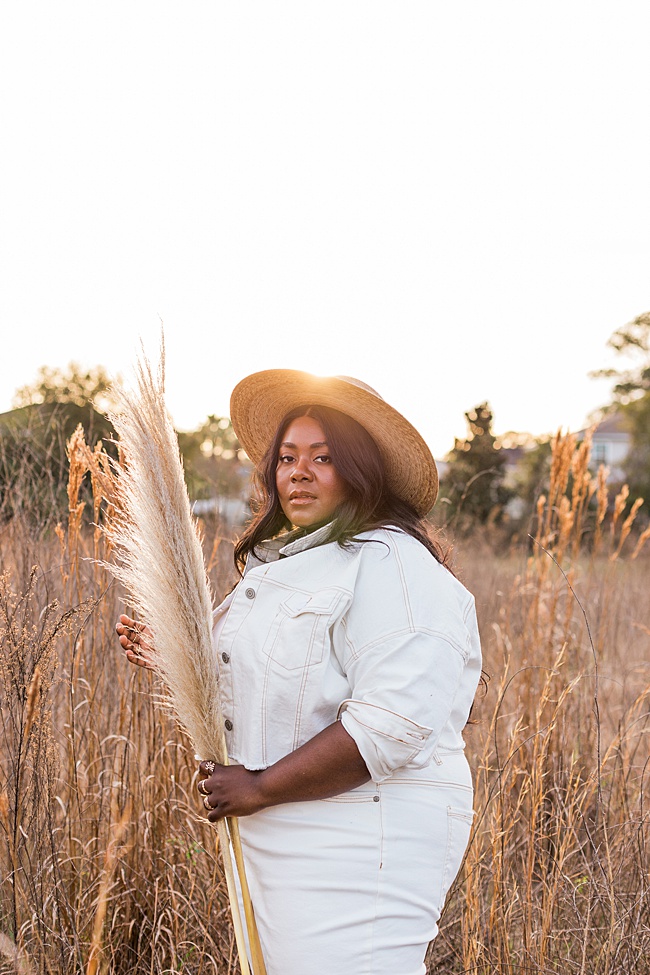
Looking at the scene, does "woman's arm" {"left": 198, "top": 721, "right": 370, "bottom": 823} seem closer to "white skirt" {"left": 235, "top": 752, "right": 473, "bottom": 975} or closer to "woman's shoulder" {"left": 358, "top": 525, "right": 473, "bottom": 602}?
"white skirt" {"left": 235, "top": 752, "right": 473, "bottom": 975}

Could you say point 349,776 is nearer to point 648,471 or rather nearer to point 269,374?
point 269,374

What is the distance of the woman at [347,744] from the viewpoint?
1757mm

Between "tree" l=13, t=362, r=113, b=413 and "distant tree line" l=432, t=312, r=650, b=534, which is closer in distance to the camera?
"tree" l=13, t=362, r=113, b=413

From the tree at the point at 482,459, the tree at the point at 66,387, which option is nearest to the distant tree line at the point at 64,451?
the tree at the point at 66,387

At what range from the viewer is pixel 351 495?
215cm

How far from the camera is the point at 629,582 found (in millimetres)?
7758

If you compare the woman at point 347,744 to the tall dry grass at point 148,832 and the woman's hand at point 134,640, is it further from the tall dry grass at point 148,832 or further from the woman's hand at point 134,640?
the tall dry grass at point 148,832

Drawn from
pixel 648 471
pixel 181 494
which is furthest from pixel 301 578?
pixel 648 471

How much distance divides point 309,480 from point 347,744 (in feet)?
2.14

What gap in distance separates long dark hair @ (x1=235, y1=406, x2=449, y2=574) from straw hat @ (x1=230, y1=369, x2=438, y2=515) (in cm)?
4

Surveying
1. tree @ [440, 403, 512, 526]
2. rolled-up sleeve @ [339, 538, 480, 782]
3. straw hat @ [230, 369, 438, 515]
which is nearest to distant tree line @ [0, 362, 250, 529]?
straw hat @ [230, 369, 438, 515]

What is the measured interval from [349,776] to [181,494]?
680mm

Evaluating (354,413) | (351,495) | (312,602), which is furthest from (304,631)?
(354,413)

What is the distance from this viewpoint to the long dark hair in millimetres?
2090
